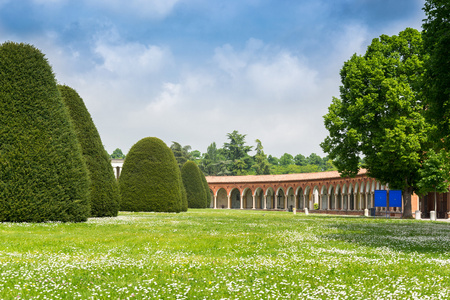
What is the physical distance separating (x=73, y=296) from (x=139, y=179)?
2703cm

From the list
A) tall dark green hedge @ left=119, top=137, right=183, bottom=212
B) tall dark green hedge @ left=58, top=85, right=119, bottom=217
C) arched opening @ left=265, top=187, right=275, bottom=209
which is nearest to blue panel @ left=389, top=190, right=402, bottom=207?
tall dark green hedge @ left=119, top=137, right=183, bottom=212

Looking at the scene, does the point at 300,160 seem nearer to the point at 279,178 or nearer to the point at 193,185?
the point at 279,178

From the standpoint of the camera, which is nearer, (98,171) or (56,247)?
(56,247)

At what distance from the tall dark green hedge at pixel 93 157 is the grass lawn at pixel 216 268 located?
991cm

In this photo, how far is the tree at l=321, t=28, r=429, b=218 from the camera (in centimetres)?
2953

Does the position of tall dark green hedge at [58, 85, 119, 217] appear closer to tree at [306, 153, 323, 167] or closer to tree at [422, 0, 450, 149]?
tree at [422, 0, 450, 149]

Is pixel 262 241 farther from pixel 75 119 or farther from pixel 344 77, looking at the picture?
pixel 344 77

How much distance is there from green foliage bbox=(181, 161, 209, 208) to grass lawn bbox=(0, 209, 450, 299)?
40.1 metres

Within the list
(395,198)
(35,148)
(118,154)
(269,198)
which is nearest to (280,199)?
(269,198)

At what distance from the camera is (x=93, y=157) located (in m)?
23.0

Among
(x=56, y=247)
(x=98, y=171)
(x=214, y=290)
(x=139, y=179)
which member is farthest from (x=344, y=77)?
(x=214, y=290)

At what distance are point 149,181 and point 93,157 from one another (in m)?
9.61

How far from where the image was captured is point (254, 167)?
108 meters

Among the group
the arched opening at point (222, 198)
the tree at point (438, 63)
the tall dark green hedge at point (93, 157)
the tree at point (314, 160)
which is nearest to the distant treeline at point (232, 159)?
the arched opening at point (222, 198)
